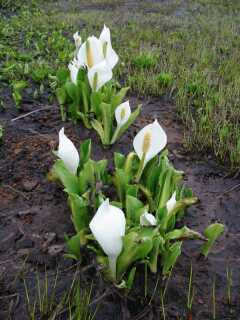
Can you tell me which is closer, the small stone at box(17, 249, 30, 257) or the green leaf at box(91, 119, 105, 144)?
the small stone at box(17, 249, 30, 257)

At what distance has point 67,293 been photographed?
1688 millimetres

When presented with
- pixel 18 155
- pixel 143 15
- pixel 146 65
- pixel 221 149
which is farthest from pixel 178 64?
pixel 143 15

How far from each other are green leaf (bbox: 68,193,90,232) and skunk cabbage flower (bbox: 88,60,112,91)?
1.00m

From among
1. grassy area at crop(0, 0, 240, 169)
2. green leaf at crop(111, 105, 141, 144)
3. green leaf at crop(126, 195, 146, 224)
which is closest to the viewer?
green leaf at crop(126, 195, 146, 224)

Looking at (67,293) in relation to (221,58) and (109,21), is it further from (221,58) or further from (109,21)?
(109,21)

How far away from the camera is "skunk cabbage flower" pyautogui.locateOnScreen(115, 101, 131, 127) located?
2.44 metres

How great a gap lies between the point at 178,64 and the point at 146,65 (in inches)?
18.1

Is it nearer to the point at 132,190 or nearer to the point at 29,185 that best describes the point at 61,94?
the point at 29,185

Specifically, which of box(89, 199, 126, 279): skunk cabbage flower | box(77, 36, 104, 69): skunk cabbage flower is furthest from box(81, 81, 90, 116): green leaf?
box(89, 199, 126, 279): skunk cabbage flower

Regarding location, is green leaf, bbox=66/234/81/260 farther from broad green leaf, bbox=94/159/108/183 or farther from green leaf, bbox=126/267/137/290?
broad green leaf, bbox=94/159/108/183

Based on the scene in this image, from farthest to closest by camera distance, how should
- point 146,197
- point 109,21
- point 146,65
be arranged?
point 109,21, point 146,65, point 146,197

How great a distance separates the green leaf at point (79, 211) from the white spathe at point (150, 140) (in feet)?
1.24

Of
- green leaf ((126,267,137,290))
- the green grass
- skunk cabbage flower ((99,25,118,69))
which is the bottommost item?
the green grass

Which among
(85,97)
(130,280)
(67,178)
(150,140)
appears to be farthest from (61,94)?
(130,280)
